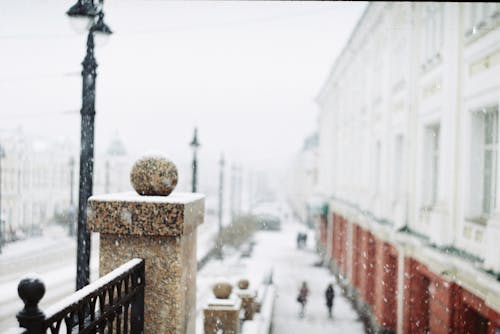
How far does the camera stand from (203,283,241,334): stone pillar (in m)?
7.52

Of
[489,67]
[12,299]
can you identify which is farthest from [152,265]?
[12,299]

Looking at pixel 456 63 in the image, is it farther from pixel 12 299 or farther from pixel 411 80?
pixel 12 299

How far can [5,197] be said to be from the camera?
32375mm

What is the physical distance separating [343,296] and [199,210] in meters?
16.6

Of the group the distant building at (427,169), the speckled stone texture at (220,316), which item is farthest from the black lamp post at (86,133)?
the distant building at (427,169)

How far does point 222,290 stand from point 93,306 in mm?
5873

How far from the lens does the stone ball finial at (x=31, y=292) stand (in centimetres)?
168

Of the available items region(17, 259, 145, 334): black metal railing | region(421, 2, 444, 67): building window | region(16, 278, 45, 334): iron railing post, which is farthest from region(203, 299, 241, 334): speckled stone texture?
region(421, 2, 444, 67): building window

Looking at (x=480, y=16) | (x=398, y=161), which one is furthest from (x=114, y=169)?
(x=480, y=16)

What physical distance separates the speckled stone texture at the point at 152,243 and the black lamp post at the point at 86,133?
2024 millimetres

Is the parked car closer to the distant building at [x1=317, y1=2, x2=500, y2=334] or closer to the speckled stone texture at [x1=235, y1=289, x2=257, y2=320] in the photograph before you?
the distant building at [x1=317, y1=2, x2=500, y2=334]

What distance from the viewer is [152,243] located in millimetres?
2939

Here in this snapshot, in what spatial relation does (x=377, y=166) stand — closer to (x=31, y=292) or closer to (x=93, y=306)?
(x=93, y=306)

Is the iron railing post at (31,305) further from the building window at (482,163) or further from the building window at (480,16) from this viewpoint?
the building window at (482,163)
